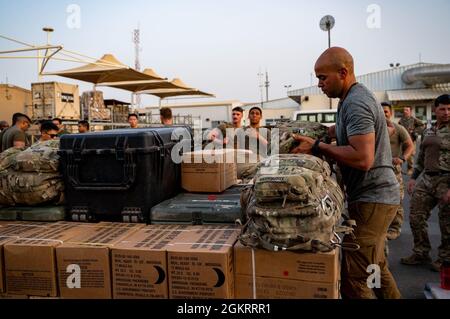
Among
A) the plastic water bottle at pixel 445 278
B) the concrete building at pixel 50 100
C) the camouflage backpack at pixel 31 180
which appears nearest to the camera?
the camouflage backpack at pixel 31 180

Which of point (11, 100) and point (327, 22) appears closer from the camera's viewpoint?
point (327, 22)

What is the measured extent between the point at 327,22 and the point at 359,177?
1011 centimetres

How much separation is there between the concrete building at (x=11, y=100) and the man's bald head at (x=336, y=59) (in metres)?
14.0

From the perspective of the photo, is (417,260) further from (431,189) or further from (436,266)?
(431,189)

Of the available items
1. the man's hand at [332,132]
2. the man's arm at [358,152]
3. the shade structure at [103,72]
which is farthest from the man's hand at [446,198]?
the shade structure at [103,72]

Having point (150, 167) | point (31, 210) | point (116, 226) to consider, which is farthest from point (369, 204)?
point (31, 210)

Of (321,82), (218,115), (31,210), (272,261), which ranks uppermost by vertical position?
(218,115)

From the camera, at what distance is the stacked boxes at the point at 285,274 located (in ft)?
5.19

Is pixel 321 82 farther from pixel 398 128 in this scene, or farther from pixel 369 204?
pixel 398 128

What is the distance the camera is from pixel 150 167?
2.20 meters

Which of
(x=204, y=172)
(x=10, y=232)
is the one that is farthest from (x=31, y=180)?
(x=204, y=172)

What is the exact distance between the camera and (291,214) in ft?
5.05

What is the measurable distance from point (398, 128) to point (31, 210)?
453 centimetres

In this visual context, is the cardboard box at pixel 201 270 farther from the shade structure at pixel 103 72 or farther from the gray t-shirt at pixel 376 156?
the shade structure at pixel 103 72
